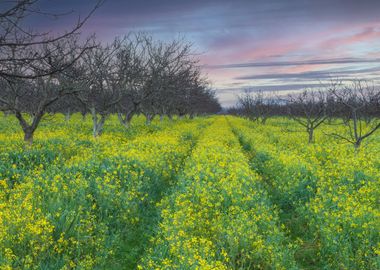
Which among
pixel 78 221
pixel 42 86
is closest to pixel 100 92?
pixel 42 86

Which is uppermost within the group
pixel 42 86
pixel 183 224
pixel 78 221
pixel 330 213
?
pixel 42 86

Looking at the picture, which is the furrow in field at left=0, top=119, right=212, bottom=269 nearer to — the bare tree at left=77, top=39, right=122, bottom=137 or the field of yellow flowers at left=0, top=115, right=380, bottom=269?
the field of yellow flowers at left=0, top=115, right=380, bottom=269

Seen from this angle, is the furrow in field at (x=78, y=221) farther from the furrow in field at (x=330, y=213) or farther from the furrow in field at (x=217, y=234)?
the furrow in field at (x=330, y=213)

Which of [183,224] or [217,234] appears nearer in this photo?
[183,224]

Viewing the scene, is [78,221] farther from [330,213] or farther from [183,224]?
[330,213]

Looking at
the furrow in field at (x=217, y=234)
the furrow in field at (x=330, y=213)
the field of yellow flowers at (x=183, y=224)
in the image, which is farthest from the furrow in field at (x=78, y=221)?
the furrow in field at (x=330, y=213)

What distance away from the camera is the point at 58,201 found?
303 inches

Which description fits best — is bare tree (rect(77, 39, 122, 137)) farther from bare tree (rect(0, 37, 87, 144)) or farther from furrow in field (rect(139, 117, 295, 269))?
furrow in field (rect(139, 117, 295, 269))

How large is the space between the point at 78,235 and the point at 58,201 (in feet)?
4.31

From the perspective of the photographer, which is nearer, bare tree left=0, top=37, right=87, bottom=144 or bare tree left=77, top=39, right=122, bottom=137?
bare tree left=0, top=37, right=87, bottom=144

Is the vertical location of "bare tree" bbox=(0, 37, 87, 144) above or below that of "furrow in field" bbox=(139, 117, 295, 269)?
above

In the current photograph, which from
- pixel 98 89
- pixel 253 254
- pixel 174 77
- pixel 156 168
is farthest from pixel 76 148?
pixel 174 77

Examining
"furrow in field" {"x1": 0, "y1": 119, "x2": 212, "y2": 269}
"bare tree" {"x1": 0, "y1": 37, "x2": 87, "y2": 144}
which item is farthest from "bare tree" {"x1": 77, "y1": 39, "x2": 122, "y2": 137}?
"furrow in field" {"x1": 0, "y1": 119, "x2": 212, "y2": 269}

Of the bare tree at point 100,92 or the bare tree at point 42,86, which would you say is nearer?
the bare tree at point 42,86
